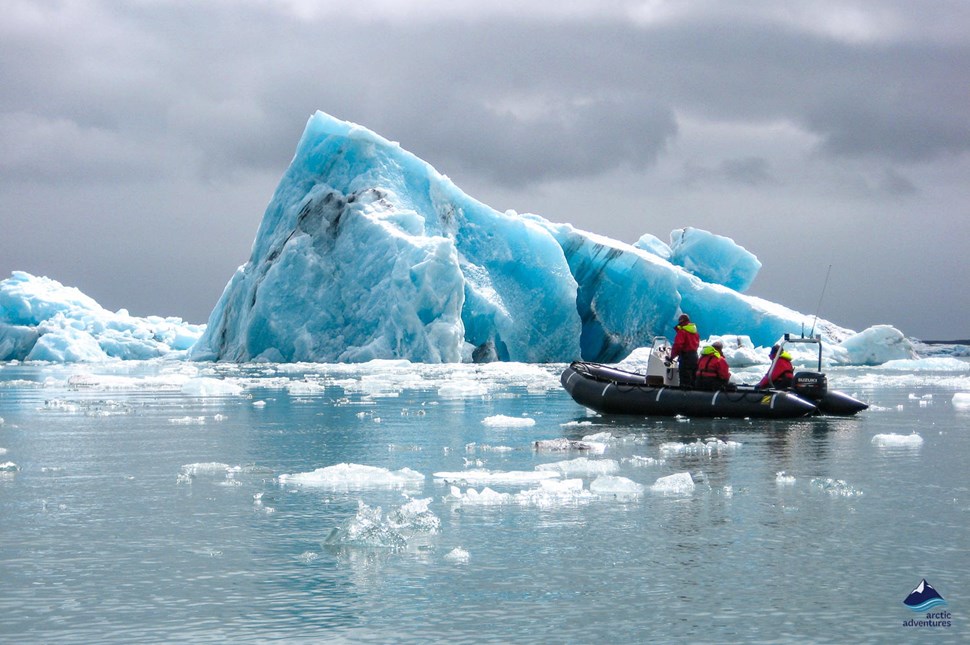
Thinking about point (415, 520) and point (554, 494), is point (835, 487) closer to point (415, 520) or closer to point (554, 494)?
point (554, 494)

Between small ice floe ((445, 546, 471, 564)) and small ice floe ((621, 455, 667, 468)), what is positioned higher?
small ice floe ((621, 455, 667, 468))

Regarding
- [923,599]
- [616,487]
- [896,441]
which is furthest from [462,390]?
[923,599]

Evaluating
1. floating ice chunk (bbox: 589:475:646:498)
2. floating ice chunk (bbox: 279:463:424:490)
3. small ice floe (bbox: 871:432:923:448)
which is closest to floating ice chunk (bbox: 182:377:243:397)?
floating ice chunk (bbox: 279:463:424:490)

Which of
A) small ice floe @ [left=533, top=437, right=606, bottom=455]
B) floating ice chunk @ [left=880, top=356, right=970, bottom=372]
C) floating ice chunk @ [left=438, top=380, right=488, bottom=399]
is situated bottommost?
small ice floe @ [left=533, top=437, right=606, bottom=455]

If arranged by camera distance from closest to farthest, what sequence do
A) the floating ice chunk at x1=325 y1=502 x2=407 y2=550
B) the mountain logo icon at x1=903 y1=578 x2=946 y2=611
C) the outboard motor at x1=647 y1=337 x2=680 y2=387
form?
the mountain logo icon at x1=903 y1=578 x2=946 y2=611
the floating ice chunk at x1=325 y1=502 x2=407 y2=550
the outboard motor at x1=647 y1=337 x2=680 y2=387

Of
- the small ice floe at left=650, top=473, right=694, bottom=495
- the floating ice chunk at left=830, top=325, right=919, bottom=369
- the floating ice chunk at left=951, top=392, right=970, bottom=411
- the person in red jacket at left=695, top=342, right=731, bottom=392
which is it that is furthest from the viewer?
the floating ice chunk at left=830, top=325, right=919, bottom=369

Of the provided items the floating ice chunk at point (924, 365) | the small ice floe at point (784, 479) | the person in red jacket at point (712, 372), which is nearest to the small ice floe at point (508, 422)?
the person in red jacket at point (712, 372)

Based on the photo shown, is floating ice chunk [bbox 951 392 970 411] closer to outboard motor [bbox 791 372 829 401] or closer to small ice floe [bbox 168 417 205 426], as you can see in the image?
outboard motor [bbox 791 372 829 401]

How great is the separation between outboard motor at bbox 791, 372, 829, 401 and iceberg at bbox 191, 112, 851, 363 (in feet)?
52.8

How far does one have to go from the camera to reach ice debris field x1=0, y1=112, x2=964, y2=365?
97.2ft

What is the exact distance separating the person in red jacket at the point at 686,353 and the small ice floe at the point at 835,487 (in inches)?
227

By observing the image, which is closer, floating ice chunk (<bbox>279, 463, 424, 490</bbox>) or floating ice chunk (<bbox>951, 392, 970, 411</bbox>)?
floating ice chunk (<bbox>279, 463, 424, 490</bbox>)

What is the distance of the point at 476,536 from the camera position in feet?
18.2

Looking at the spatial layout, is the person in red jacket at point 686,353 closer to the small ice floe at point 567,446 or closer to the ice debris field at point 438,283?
the small ice floe at point 567,446
